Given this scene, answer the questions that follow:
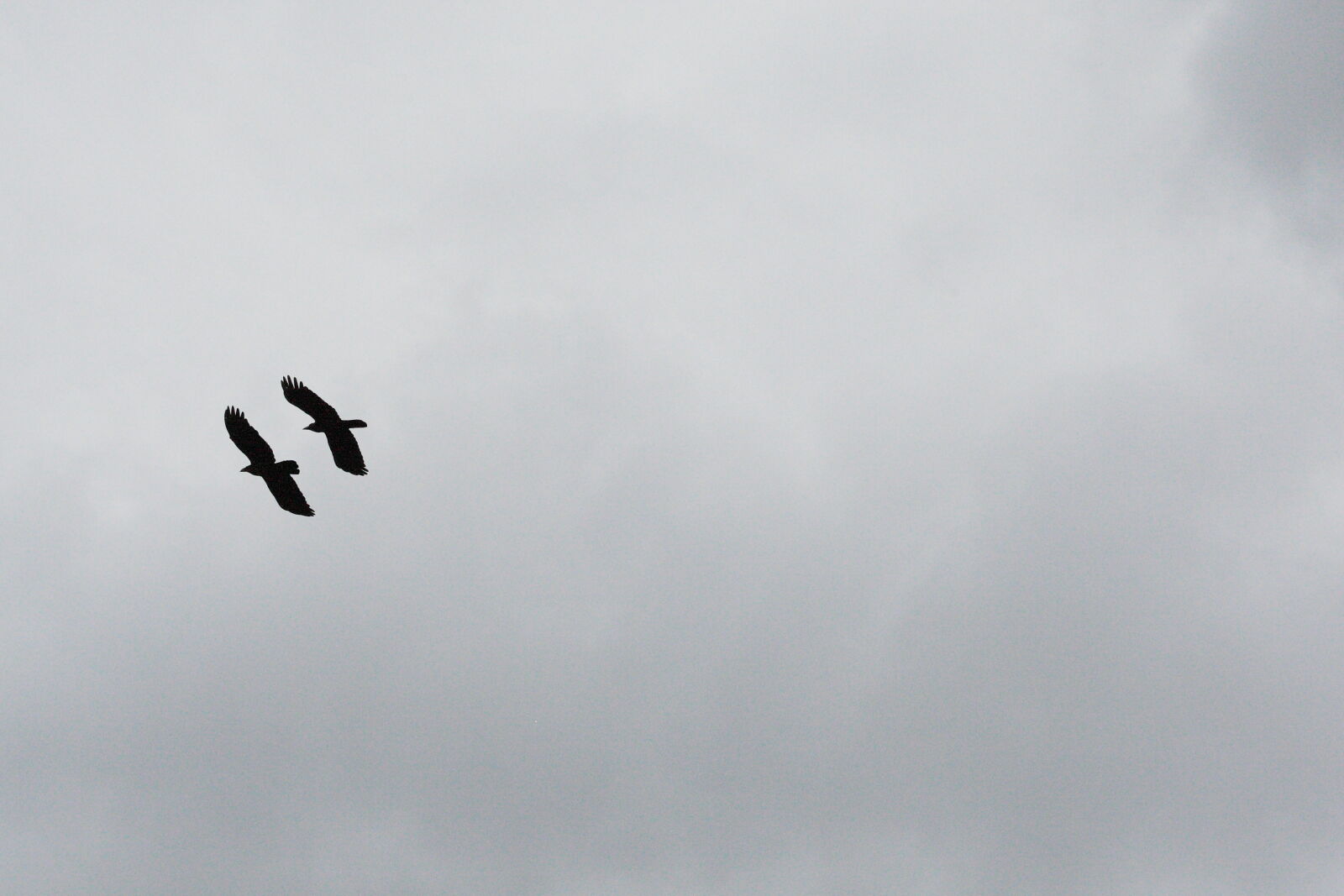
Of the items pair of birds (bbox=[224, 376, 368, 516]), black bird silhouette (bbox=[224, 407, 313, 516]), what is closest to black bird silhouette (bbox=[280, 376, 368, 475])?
pair of birds (bbox=[224, 376, 368, 516])

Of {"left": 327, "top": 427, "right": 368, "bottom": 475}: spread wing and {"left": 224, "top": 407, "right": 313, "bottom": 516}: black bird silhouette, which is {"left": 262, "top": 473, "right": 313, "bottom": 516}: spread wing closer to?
{"left": 224, "top": 407, "right": 313, "bottom": 516}: black bird silhouette

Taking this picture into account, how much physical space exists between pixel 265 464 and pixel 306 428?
7.93ft

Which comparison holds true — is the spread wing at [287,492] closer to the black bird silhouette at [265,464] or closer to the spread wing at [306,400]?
the black bird silhouette at [265,464]

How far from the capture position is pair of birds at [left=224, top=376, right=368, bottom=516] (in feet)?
199

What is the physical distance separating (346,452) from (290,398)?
11.2 feet

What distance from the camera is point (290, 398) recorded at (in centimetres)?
6122

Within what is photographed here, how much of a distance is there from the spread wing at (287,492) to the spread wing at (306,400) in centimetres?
305

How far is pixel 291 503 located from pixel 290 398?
16.4 ft

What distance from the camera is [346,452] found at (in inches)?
2437

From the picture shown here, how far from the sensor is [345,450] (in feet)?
203

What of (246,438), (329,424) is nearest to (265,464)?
(246,438)

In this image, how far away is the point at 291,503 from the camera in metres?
62.9

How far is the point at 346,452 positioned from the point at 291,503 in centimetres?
369

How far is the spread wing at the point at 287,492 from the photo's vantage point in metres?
62.1
